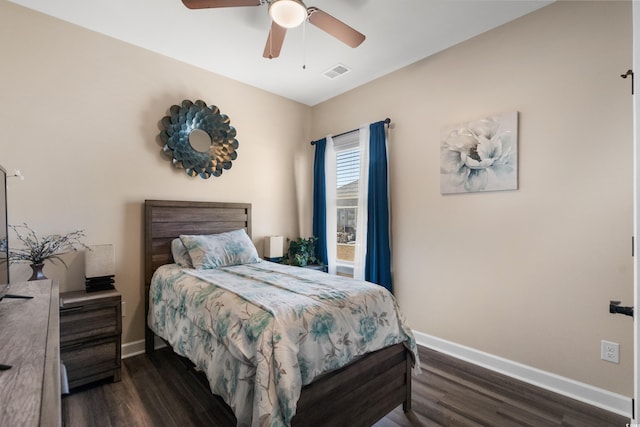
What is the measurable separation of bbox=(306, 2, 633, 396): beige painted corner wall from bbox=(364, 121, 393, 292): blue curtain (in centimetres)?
23

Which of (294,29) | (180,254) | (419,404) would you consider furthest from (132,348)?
(294,29)

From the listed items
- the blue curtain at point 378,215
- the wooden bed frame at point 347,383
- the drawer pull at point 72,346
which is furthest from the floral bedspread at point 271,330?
the blue curtain at point 378,215

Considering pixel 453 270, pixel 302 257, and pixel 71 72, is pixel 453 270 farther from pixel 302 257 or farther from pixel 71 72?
pixel 71 72

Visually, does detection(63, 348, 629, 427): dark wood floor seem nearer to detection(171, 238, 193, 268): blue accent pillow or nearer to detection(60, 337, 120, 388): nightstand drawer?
detection(60, 337, 120, 388): nightstand drawer

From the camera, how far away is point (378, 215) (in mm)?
3295

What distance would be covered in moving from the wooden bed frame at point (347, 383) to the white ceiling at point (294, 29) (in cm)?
154

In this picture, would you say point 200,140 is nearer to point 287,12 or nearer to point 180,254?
point 180,254

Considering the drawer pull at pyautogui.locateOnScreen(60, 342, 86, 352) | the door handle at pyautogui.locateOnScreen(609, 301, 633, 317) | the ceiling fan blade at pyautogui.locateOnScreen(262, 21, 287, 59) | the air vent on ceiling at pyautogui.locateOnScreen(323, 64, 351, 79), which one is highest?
the air vent on ceiling at pyautogui.locateOnScreen(323, 64, 351, 79)

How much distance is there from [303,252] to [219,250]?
1.17 metres

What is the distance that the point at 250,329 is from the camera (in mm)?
1517

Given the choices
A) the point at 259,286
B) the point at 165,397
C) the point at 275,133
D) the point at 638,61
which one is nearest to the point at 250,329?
the point at 259,286

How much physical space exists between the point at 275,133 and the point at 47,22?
2300 millimetres

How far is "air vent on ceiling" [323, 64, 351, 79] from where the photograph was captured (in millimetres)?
3256

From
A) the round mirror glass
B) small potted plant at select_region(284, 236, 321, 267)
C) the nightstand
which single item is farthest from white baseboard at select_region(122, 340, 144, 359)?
the round mirror glass
